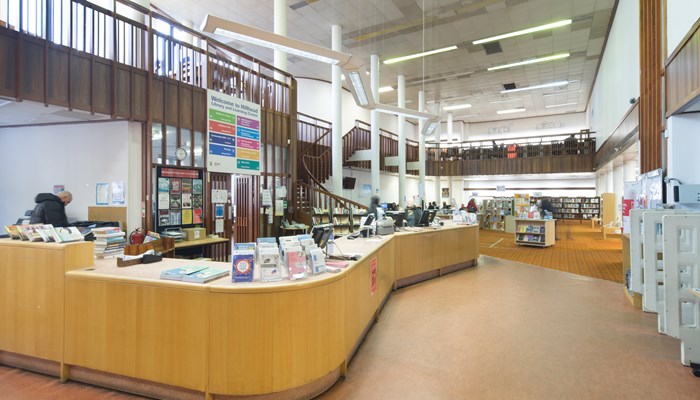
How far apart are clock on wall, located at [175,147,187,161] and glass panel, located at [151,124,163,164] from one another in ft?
0.95

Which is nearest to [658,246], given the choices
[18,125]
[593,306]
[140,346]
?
[593,306]

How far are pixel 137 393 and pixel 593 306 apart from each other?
18.8 ft

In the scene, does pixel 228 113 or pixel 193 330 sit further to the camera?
pixel 228 113

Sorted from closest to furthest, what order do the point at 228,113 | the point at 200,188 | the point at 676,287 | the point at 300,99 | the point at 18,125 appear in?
the point at 676,287
the point at 18,125
the point at 200,188
the point at 228,113
the point at 300,99

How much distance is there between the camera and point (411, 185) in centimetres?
2009

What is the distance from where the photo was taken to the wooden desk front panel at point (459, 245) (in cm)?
699

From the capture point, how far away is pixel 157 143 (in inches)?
209

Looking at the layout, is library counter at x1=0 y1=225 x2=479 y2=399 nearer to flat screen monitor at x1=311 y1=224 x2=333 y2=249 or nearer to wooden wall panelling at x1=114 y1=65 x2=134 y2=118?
flat screen monitor at x1=311 y1=224 x2=333 y2=249

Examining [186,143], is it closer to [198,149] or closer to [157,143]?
[198,149]

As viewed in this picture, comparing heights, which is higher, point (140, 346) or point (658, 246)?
point (658, 246)

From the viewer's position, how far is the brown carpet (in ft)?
25.0

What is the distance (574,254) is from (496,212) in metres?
7.38

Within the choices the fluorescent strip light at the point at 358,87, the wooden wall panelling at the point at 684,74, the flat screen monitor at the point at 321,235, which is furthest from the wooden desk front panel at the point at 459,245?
the flat screen monitor at the point at 321,235

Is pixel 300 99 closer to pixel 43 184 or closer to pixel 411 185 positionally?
pixel 411 185
